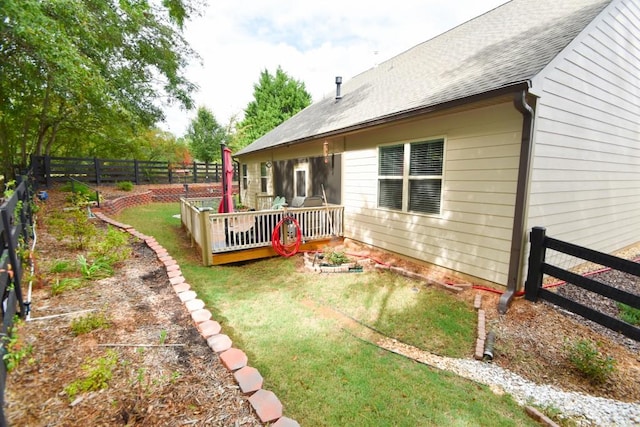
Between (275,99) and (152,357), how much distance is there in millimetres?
25491

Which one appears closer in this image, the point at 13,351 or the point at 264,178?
the point at 13,351

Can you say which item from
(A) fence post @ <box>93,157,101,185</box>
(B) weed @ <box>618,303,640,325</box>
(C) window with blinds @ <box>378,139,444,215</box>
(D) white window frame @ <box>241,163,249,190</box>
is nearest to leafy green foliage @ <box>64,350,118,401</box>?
(C) window with blinds @ <box>378,139,444,215</box>

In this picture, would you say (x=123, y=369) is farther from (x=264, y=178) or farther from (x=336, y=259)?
(x=264, y=178)

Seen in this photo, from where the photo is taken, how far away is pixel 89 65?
6.14 metres

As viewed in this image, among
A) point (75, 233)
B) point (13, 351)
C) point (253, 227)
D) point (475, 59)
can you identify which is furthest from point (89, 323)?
point (475, 59)

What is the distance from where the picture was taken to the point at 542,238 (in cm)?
365

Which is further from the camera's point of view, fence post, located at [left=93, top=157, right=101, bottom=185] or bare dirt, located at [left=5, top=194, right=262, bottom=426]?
fence post, located at [left=93, top=157, right=101, bottom=185]

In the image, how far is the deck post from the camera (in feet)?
17.0

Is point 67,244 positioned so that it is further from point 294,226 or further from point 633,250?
point 633,250

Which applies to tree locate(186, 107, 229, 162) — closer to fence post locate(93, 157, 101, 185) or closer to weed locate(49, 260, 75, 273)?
fence post locate(93, 157, 101, 185)

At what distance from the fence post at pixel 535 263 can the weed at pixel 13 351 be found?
5.17m

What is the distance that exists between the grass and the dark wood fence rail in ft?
3.27

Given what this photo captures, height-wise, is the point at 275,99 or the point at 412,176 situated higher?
the point at 275,99

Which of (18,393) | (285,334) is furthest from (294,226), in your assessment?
(18,393)
